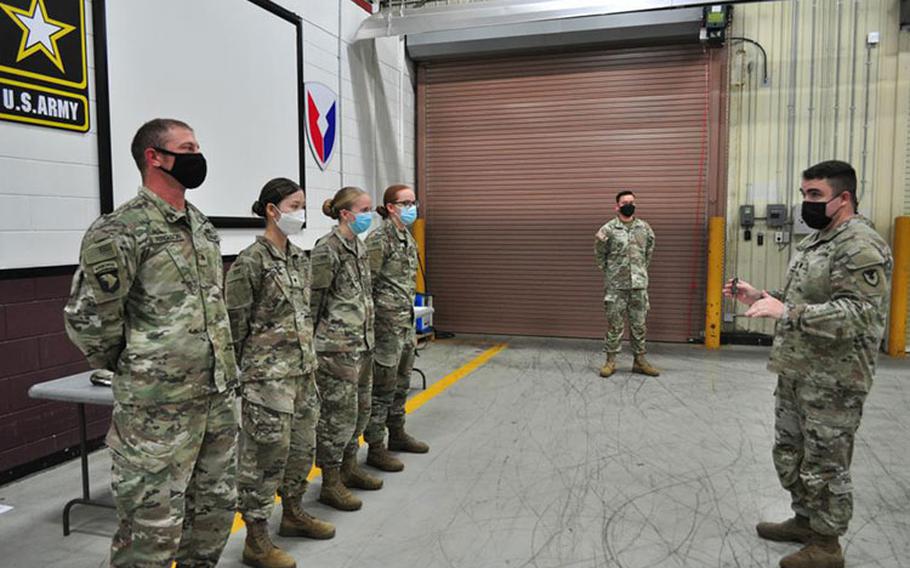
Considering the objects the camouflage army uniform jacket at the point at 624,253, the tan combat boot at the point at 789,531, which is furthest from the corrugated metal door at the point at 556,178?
the tan combat boot at the point at 789,531

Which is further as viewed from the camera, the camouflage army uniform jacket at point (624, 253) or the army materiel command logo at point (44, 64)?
the camouflage army uniform jacket at point (624, 253)

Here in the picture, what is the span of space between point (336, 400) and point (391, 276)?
0.88 meters

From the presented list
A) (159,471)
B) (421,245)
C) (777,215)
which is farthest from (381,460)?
(777,215)

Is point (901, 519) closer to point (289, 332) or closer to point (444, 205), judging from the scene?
point (289, 332)

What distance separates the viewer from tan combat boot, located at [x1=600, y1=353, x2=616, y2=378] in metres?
6.26

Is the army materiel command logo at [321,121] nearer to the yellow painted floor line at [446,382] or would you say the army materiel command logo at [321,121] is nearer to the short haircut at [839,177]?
the yellow painted floor line at [446,382]

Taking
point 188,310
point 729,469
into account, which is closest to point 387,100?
point 729,469

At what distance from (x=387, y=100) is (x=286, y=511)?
589cm

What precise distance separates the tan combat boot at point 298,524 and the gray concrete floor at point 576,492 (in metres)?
0.04

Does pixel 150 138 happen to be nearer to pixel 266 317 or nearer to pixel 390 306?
pixel 266 317

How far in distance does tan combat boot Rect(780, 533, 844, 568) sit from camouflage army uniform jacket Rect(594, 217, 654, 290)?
366 centimetres

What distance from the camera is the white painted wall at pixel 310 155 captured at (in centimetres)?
357

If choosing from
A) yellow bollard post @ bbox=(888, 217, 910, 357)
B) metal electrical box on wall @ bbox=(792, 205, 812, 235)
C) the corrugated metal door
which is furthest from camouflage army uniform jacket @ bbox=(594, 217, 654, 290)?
yellow bollard post @ bbox=(888, 217, 910, 357)

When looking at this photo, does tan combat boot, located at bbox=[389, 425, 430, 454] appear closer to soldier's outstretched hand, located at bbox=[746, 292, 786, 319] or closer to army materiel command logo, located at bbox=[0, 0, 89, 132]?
soldier's outstretched hand, located at bbox=[746, 292, 786, 319]
